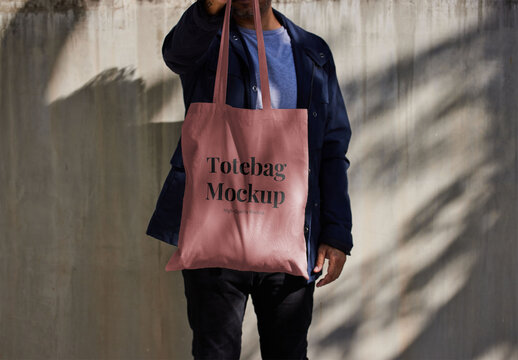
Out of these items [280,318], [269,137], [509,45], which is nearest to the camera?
[269,137]

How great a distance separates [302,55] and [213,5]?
40 cm

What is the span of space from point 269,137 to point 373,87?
1.11 meters

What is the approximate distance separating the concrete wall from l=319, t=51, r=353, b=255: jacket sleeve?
2.11 ft

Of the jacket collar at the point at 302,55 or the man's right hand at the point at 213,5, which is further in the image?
the jacket collar at the point at 302,55

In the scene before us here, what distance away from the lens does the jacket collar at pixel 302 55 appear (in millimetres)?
1696

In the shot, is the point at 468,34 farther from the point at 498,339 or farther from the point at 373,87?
the point at 498,339

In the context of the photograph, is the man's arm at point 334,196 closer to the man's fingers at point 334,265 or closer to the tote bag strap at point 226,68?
the man's fingers at point 334,265

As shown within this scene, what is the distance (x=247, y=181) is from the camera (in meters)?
1.54

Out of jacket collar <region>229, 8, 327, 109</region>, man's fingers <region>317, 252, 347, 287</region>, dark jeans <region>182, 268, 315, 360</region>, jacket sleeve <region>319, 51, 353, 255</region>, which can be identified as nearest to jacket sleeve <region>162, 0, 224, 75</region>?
jacket collar <region>229, 8, 327, 109</region>

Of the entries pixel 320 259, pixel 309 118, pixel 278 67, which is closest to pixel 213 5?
pixel 278 67

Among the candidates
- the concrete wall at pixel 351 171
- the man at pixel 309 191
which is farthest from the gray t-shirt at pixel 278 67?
the concrete wall at pixel 351 171

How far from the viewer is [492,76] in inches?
95.0

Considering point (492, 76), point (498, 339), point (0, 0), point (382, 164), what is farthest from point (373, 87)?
point (0, 0)

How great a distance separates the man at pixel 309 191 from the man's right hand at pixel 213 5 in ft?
0.47
